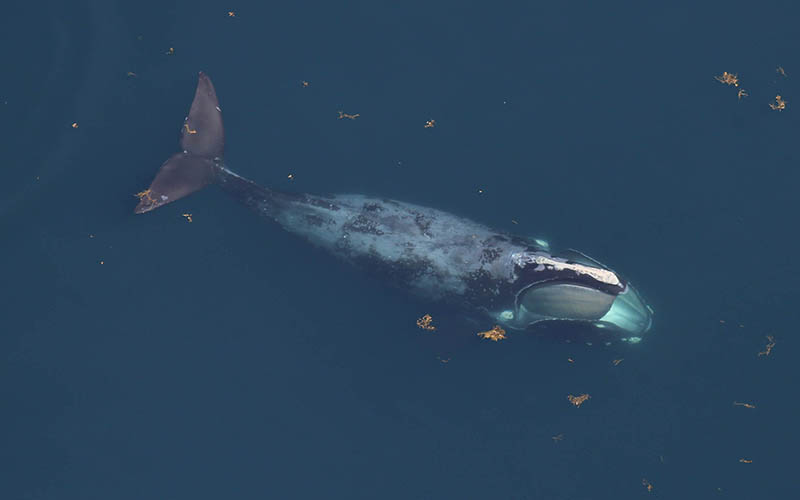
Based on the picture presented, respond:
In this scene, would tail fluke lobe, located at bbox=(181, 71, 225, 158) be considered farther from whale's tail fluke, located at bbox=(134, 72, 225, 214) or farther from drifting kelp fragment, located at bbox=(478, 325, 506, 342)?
drifting kelp fragment, located at bbox=(478, 325, 506, 342)

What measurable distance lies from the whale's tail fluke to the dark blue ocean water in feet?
3.21

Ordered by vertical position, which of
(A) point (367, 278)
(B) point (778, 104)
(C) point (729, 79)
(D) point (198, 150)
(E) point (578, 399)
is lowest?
(E) point (578, 399)

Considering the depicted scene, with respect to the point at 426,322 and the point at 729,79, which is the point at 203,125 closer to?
the point at 426,322

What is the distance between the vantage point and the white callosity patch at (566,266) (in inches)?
733

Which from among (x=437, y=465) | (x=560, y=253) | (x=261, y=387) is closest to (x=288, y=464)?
(x=261, y=387)

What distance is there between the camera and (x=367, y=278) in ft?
68.2

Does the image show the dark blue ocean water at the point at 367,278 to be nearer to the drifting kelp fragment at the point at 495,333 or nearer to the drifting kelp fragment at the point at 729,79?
the drifting kelp fragment at the point at 729,79

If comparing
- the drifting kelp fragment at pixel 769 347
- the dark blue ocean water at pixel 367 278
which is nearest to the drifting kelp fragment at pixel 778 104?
the dark blue ocean water at pixel 367 278

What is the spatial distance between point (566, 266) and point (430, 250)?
361cm

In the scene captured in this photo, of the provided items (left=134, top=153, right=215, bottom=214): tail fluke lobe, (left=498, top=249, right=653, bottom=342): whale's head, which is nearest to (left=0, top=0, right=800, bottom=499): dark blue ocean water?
(left=134, top=153, right=215, bottom=214): tail fluke lobe

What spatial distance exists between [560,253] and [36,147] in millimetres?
15543

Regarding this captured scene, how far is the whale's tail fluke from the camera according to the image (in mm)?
20500

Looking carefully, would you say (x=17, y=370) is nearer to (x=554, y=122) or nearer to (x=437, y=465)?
(x=437, y=465)

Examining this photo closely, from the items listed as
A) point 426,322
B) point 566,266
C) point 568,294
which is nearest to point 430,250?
point 426,322
